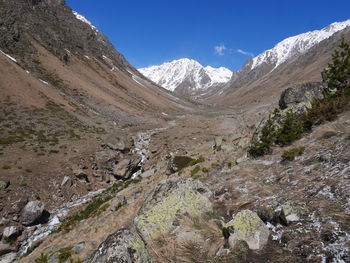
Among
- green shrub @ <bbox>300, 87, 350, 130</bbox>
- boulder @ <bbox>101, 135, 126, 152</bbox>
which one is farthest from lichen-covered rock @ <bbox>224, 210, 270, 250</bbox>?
boulder @ <bbox>101, 135, 126, 152</bbox>

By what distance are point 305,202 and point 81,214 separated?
18.1 metres

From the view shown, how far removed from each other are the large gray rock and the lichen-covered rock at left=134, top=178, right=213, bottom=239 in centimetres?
1472

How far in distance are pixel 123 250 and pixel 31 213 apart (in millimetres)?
17026

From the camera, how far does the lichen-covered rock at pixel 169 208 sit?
839 centimetres

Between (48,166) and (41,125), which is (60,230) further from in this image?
(41,125)

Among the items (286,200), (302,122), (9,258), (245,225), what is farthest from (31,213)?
(302,122)

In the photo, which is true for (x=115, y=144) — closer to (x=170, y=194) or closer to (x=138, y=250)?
(x=170, y=194)

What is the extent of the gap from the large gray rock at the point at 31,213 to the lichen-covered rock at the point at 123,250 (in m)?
16.0

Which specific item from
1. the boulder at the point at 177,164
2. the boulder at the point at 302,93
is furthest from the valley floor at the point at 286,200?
the boulder at the point at 302,93

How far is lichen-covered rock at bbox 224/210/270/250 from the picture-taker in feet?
23.5

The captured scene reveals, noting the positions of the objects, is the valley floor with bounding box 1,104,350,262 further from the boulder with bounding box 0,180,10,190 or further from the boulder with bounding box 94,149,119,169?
the boulder with bounding box 94,149,119,169

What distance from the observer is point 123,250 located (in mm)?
6918

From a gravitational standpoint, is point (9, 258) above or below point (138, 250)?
below

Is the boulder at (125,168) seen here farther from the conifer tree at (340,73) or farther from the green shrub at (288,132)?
the conifer tree at (340,73)
